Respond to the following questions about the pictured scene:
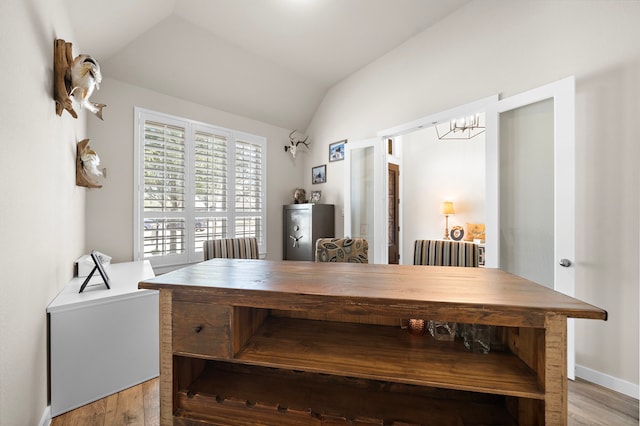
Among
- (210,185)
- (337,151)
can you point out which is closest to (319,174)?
(337,151)

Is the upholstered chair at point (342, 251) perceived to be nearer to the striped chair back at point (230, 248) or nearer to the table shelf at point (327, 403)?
the striped chair back at point (230, 248)

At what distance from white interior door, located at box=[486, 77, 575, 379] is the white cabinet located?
2876 millimetres

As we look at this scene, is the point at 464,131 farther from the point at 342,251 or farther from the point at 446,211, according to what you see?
the point at 342,251

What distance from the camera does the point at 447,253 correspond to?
7.32 feet

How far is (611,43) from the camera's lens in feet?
5.92

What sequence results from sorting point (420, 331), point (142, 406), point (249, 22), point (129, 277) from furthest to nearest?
point (249, 22)
point (129, 277)
point (142, 406)
point (420, 331)

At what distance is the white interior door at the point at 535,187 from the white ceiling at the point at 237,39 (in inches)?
54.0

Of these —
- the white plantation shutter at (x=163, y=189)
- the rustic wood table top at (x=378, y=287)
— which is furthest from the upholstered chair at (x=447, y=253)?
the white plantation shutter at (x=163, y=189)

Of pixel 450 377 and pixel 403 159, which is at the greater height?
pixel 403 159

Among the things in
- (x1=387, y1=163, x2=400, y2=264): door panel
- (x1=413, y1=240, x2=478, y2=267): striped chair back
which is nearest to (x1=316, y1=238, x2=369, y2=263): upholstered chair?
(x1=413, y1=240, x2=478, y2=267): striped chair back

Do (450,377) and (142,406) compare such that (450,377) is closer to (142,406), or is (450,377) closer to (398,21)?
(142,406)

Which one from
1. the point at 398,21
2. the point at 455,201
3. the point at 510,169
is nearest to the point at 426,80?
the point at 398,21

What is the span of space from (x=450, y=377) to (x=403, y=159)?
5277 mm

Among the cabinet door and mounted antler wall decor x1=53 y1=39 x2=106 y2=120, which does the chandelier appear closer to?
the cabinet door
